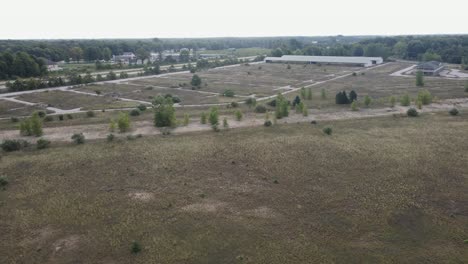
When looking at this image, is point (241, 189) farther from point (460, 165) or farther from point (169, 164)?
point (460, 165)

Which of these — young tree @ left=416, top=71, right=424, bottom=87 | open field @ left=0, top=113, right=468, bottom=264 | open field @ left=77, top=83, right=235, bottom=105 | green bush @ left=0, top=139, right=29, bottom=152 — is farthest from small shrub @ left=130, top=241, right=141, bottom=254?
young tree @ left=416, top=71, right=424, bottom=87

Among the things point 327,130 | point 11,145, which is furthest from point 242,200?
point 11,145

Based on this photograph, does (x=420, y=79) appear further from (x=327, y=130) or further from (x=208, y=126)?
(x=208, y=126)

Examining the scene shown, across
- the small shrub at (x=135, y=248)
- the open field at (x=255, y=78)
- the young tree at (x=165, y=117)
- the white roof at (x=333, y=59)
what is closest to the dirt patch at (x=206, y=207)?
the small shrub at (x=135, y=248)

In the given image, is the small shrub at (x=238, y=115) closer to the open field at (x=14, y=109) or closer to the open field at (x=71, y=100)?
the open field at (x=71, y=100)

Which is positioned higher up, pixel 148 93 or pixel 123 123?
pixel 148 93

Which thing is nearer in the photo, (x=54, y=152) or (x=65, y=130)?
(x=54, y=152)

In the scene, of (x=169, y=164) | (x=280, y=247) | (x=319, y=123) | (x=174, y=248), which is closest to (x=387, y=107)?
(x=319, y=123)
